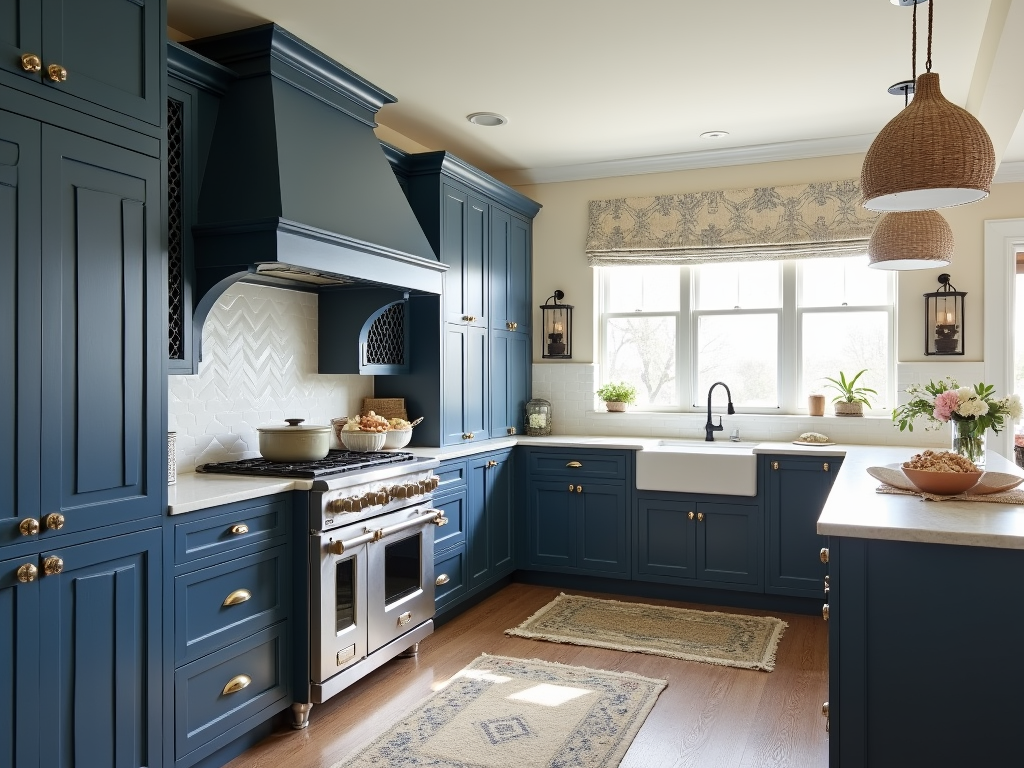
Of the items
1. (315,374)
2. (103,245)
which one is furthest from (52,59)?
(315,374)

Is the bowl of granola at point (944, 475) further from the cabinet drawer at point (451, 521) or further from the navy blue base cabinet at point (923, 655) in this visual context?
the cabinet drawer at point (451, 521)

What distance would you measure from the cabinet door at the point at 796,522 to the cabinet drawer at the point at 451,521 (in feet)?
5.58

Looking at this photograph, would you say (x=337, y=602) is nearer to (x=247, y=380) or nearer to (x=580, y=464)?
(x=247, y=380)

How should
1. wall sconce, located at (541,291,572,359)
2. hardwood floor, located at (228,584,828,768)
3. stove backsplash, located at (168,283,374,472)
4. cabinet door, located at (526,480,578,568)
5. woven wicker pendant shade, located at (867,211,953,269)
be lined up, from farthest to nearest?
1. wall sconce, located at (541,291,572,359)
2. cabinet door, located at (526,480,578,568)
3. stove backsplash, located at (168,283,374,472)
4. woven wicker pendant shade, located at (867,211,953,269)
5. hardwood floor, located at (228,584,828,768)

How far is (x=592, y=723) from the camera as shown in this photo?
10.1 ft

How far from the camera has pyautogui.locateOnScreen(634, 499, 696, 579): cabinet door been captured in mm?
4734

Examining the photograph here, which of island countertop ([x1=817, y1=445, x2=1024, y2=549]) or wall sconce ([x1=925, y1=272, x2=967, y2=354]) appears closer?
island countertop ([x1=817, y1=445, x2=1024, y2=549])

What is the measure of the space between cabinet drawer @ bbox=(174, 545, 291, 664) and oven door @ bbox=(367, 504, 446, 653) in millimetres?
458

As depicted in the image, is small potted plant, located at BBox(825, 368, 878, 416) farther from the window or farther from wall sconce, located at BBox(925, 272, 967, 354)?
wall sconce, located at BBox(925, 272, 967, 354)

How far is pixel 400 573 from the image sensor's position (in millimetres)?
3631

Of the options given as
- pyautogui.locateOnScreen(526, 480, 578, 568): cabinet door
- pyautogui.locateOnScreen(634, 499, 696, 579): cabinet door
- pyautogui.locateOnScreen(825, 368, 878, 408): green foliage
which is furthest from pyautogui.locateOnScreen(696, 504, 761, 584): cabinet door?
pyautogui.locateOnScreen(825, 368, 878, 408): green foliage

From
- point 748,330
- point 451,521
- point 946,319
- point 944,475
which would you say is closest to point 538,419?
point 451,521

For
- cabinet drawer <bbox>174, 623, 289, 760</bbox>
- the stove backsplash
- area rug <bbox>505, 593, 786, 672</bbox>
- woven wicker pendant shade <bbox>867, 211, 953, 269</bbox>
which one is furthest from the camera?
area rug <bbox>505, 593, 786, 672</bbox>

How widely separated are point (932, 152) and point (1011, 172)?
3.17 metres
